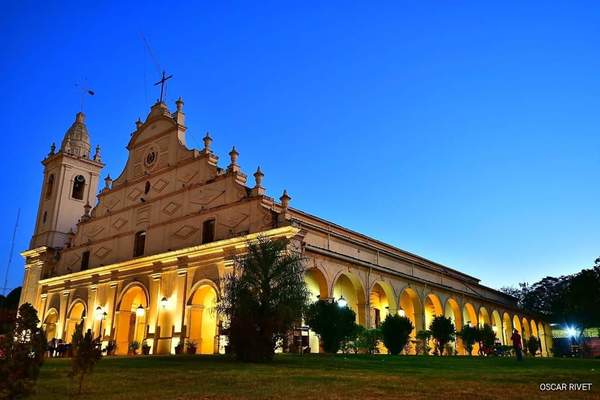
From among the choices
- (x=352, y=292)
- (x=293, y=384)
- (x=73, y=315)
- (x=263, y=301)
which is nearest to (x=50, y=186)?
(x=73, y=315)

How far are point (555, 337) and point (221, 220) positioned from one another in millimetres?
59120

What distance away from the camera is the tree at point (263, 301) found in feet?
56.4

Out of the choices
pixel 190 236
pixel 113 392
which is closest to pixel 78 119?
pixel 190 236

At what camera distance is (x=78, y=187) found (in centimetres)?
4572

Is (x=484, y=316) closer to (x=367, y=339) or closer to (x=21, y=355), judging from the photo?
(x=367, y=339)

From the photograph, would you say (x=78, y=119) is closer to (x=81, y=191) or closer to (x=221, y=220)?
(x=81, y=191)

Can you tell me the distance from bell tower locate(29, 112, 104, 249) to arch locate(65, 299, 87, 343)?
24.0 feet

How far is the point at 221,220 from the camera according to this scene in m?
29.6

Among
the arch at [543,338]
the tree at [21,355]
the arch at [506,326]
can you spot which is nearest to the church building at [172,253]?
the arch at [506,326]

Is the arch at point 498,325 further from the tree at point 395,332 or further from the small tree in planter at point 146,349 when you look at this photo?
the small tree in planter at point 146,349

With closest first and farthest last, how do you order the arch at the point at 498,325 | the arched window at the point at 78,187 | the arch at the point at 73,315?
the arch at the point at 73,315, the arched window at the point at 78,187, the arch at the point at 498,325

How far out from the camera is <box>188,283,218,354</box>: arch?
29.1 meters

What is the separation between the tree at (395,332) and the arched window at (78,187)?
31.7 m

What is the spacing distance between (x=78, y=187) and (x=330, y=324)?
3233 cm
